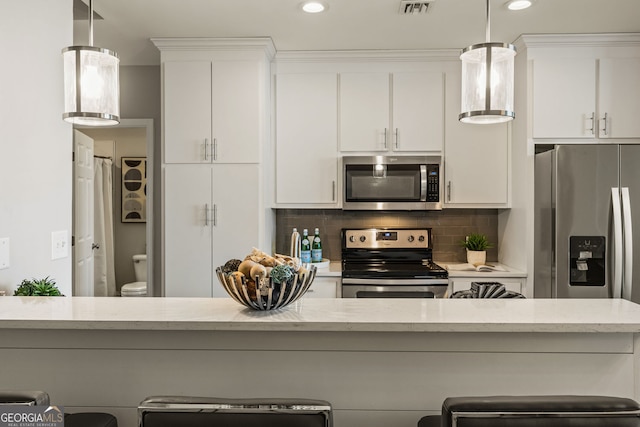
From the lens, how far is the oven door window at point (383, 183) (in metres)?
3.69

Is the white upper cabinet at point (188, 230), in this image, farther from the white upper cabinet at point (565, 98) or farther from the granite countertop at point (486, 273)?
the white upper cabinet at point (565, 98)

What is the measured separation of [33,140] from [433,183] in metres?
2.56

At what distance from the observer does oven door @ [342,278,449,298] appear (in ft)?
11.3

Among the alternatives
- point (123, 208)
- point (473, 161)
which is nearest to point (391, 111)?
point (473, 161)

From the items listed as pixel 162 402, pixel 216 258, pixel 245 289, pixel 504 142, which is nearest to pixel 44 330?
pixel 245 289

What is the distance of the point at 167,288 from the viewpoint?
11.5 feet

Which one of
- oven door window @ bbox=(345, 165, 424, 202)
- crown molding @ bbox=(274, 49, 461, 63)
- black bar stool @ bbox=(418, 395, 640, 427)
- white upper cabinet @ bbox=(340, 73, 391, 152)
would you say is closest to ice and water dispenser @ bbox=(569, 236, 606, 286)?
oven door window @ bbox=(345, 165, 424, 202)

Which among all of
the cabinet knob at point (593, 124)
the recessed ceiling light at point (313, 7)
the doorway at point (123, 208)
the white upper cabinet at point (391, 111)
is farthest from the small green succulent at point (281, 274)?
the doorway at point (123, 208)

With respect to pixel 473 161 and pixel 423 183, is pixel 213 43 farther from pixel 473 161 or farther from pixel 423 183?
pixel 473 161

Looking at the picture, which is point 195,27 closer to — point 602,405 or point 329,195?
point 329,195

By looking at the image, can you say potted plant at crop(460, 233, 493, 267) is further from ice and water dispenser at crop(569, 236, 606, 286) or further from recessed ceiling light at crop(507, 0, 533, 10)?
recessed ceiling light at crop(507, 0, 533, 10)

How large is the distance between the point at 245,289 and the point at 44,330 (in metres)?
0.60

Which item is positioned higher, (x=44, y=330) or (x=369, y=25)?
(x=369, y=25)

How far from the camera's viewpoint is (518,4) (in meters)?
2.79
